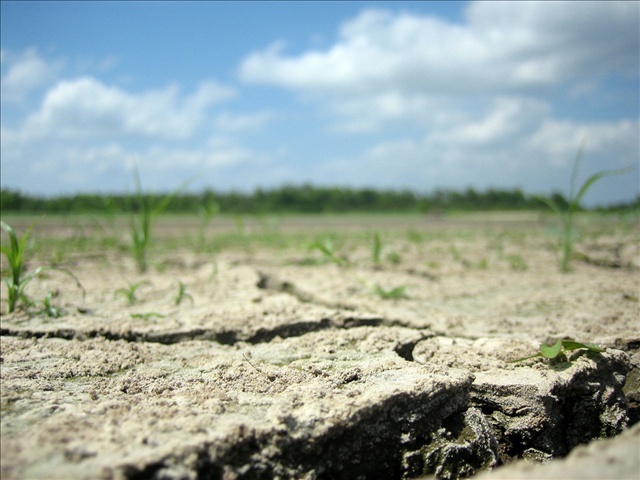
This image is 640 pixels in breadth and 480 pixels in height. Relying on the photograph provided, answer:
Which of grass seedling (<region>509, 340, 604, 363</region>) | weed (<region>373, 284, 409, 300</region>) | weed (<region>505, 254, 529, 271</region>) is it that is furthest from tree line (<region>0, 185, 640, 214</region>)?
grass seedling (<region>509, 340, 604, 363</region>)

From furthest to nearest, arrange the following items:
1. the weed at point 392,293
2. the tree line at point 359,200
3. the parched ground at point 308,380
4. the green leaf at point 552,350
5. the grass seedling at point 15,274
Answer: the tree line at point 359,200 < the weed at point 392,293 < the grass seedling at point 15,274 < the green leaf at point 552,350 < the parched ground at point 308,380

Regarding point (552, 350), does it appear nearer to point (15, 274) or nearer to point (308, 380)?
Answer: point (308, 380)

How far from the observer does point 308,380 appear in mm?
1306

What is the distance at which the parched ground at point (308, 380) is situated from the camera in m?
0.97

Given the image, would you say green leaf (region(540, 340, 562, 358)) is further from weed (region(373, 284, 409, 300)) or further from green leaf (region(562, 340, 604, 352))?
weed (region(373, 284, 409, 300))

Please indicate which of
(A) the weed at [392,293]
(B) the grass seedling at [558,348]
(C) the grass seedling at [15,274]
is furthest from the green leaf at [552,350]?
(C) the grass seedling at [15,274]

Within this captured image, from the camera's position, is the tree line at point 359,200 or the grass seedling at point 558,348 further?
the tree line at point 359,200

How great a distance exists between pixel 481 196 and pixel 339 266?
13.2 metres

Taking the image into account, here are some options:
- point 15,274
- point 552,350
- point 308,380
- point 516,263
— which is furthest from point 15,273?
point 516,263

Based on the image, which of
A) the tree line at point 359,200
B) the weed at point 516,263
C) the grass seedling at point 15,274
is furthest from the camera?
the tree line at point 359,200

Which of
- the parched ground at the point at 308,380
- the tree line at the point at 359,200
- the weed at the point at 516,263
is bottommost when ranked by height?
the parched ground at the point at 308,380

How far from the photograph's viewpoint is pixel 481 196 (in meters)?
15.7

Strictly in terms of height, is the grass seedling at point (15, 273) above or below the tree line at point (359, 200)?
below

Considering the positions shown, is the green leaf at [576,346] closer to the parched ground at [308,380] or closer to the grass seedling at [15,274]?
the parched ground at [308,380]
